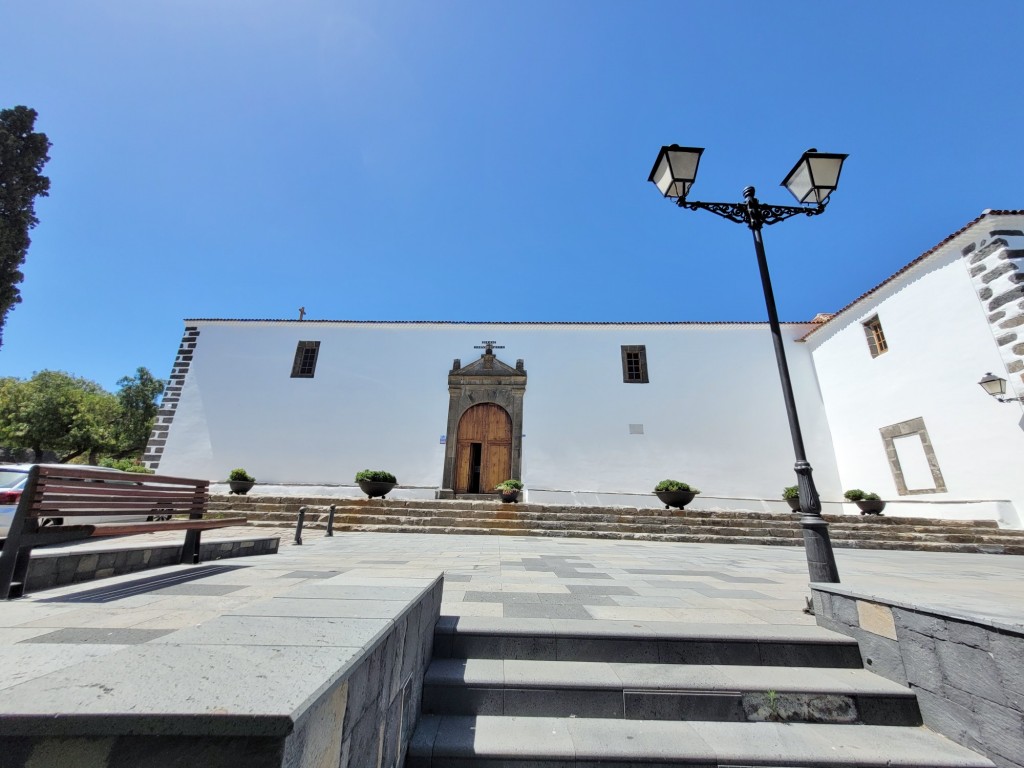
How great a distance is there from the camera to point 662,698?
1.79 metres

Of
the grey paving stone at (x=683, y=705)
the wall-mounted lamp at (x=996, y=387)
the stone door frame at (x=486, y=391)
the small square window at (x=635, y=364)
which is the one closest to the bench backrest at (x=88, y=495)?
the grey paving stone at (x=683, y=705)

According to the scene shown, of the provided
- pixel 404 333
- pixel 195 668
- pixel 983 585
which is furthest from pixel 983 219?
pixel 404 333

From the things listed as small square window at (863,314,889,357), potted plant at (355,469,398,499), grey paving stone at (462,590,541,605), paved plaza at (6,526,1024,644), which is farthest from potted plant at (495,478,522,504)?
small square window at (863,314,889,357)

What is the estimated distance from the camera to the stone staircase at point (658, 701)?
1.56m

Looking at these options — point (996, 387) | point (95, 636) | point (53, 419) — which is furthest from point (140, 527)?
point (53, 419)

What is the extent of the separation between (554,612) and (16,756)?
7.19 feet

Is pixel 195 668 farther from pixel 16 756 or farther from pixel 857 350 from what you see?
pixel 857 350

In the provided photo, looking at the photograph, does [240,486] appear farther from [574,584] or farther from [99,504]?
[574,584]

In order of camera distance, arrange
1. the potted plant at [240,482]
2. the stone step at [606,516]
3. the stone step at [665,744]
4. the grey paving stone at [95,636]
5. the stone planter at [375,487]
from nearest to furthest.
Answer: the stone step at [665,744], the grey paving stone at [95,636], the stone step at [606,516], the stone planter at [375,487], the potted plant at [240,482]

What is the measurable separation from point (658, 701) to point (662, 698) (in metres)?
0.02

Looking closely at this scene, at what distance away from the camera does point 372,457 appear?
11883 millimetres

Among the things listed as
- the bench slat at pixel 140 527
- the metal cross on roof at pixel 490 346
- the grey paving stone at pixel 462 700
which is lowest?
the grey paving stone at pixel 462 700

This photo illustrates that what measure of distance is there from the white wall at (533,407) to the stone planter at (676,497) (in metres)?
2.02

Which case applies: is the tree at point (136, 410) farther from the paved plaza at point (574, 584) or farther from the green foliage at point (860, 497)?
the green foliage at point (860, 497)
